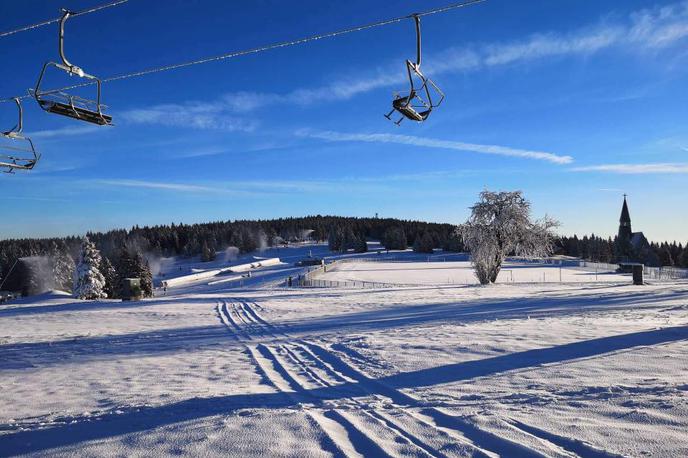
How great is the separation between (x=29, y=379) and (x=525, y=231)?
35.6 m

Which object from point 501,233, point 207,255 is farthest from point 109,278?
point 207,255

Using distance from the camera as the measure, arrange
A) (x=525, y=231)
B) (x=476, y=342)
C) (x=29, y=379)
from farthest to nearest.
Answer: (x=525, y=231), (x=476, y=342), (x=29, y=379)

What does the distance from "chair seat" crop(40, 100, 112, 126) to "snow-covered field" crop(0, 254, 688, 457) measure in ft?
16.1

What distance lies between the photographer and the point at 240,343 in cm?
1399

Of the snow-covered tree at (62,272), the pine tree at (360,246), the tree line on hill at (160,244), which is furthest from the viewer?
the pine tree at (360,246)

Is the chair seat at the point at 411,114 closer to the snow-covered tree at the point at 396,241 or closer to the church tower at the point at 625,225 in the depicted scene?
the church tower at the point at 625,225

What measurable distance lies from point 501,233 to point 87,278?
40.3m

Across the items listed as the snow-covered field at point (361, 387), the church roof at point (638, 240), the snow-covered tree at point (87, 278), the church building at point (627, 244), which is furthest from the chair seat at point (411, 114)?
the church roof at point (638, 240)

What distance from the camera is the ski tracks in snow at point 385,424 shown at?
5094 mm

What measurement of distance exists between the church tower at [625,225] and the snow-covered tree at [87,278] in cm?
8121

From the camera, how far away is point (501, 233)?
123 feet

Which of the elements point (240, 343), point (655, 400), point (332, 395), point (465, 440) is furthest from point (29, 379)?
point (655, 400)

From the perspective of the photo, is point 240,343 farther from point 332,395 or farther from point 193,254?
point 193,254

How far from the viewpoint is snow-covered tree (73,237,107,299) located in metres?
44.7
